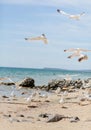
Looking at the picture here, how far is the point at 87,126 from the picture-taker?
13.2 meters

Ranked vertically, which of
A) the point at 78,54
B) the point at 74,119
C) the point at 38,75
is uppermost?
the point at 38,75

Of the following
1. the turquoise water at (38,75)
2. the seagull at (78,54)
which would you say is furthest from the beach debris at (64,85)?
the seagull at (78,54)

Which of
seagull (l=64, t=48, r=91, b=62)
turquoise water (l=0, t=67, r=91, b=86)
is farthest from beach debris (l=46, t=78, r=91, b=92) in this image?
seagull (l=64, t=48, r=91, b=62)

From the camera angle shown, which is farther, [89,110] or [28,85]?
[28,85]

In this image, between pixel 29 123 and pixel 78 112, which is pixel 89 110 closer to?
pixel 78 112

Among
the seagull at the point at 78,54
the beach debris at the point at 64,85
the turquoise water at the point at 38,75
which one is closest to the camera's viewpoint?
the seagull at the point at 78,54

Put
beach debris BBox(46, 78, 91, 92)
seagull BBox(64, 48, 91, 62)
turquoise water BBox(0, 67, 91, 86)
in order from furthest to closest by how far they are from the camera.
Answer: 1. turquoise water BBox(0, 67, 91, 86)
2. beach debris BBox(46, 78, 91, 92)
3. seagull BBox(64, 48, 91, 62)

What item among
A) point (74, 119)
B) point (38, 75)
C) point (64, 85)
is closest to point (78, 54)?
point (74, 119)

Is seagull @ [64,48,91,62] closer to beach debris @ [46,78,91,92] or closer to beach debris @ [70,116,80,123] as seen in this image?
beach debris @ [70,116,80,123]

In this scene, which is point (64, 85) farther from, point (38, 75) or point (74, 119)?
point (38, 75)

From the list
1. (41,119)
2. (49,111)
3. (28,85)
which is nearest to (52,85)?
(28,85)

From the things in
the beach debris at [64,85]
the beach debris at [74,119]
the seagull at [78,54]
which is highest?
the beach debris at [64,85]

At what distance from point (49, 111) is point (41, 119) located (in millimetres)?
2871

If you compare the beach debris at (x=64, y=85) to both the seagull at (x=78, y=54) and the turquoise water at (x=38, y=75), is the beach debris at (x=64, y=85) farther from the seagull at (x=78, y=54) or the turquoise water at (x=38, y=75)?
the seagull at (x=78, y=54)
